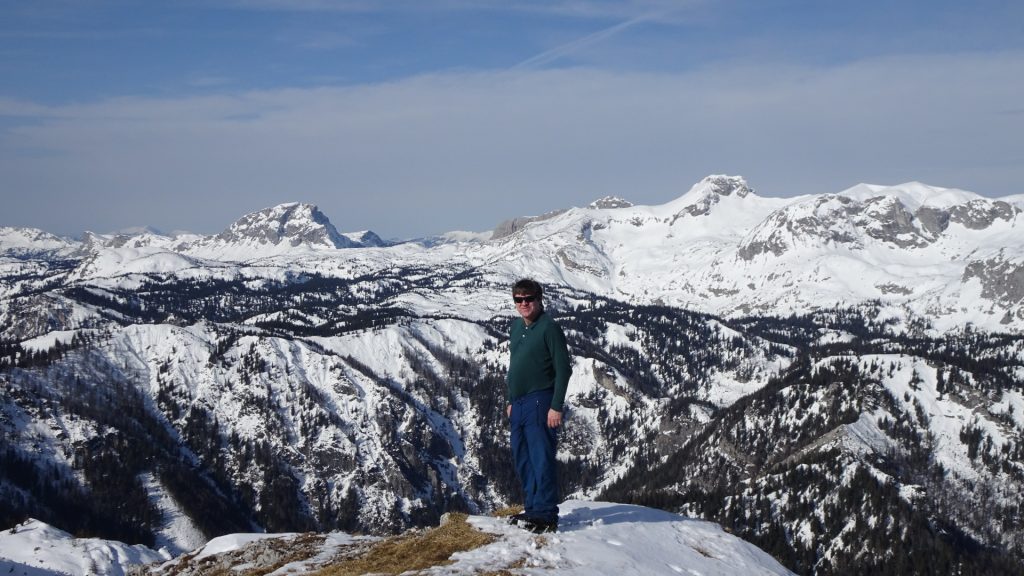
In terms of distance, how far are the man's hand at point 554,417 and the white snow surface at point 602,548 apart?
310 centimetres

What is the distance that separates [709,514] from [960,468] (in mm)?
67632

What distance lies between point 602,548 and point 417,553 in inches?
184

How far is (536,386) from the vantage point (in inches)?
750

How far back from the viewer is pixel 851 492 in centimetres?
15162

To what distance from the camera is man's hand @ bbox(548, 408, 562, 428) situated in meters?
18.5

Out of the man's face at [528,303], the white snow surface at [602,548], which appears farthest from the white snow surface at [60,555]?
the man's face at [528,303]

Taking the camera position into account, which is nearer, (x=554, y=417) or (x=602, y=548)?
(x=554, y=417)

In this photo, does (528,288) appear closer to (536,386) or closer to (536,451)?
(536,386)

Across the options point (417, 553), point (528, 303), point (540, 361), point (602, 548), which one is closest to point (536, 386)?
point (540, 361)

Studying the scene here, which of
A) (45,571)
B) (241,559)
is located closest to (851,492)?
(45,571)

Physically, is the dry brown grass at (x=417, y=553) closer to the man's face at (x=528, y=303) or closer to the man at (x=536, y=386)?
the man at (x=536, y=386)

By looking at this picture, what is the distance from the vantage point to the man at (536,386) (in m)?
18.7

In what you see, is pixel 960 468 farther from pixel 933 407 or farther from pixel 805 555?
pixel 805 555

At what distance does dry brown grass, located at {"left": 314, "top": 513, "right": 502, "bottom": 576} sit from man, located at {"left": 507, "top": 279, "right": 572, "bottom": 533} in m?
2.24
